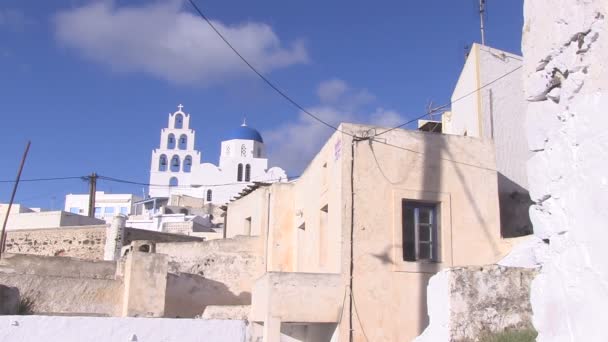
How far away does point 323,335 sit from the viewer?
13203mm

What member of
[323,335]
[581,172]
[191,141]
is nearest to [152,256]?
[323,335]

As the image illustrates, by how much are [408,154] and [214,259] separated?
7732mm

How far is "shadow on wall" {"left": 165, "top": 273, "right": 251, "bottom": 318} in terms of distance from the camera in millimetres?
17219

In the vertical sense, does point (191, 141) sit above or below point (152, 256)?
above

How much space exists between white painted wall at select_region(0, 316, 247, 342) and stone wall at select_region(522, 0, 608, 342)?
28.4 ft

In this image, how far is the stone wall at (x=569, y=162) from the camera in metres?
3.13

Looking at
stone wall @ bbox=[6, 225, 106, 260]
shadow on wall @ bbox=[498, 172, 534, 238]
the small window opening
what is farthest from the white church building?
shadow on wall @ bbox=[498, 172, 534, 238]

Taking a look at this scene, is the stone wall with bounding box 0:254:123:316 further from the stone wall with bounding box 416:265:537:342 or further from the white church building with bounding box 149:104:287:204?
the white church building with bounding box 149:104:287:204

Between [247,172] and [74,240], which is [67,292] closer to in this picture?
→ [74,240]

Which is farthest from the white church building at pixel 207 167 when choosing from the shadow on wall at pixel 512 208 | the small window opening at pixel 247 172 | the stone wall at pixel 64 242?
the shadow on wall at pixel 512 208

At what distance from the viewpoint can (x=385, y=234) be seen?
1310 centimetres

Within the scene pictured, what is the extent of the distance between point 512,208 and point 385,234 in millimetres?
3756

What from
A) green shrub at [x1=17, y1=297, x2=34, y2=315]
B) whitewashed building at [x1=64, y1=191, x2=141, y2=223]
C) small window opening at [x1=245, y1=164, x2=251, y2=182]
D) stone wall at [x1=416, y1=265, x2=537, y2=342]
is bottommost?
green shrub at [x1=17, y1=297, x2=34, y2=315]

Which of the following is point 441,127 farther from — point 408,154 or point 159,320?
point 159,320
